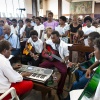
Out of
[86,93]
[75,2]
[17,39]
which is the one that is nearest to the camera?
[86,93]

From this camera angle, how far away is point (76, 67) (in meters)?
1.91

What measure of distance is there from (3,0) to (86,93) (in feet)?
21.6

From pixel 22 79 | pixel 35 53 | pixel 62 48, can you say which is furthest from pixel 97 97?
pixel 35 53

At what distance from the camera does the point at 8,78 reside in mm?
1625

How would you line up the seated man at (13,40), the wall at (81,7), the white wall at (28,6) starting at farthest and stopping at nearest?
the wall at (81,7)
the white wall at (28,6)
the seated man at (13,40)

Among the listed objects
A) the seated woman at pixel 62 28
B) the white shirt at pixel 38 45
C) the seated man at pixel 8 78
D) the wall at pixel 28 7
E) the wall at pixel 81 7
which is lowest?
the seated man at pixel 8 78

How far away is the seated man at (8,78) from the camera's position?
1.58m

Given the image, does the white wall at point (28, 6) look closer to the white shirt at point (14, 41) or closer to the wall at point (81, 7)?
the white shirt at point (14, 41)

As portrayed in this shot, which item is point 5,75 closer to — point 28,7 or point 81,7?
point 28,7

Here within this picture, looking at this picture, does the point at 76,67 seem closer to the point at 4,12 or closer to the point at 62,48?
the point at 62,48

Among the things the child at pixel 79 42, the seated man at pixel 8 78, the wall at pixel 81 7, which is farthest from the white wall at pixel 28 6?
the wall at pixel 81 7

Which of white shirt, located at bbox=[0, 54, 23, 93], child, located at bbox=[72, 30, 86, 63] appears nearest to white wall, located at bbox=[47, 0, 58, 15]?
child, located at bbox=[72, 30, 86, 63]

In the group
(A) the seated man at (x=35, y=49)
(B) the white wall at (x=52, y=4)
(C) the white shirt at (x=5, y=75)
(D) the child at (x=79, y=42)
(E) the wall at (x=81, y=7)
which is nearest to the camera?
(C) the white shirt at (x=5, y=75)

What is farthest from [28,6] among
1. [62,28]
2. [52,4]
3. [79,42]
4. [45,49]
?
[52,4]
